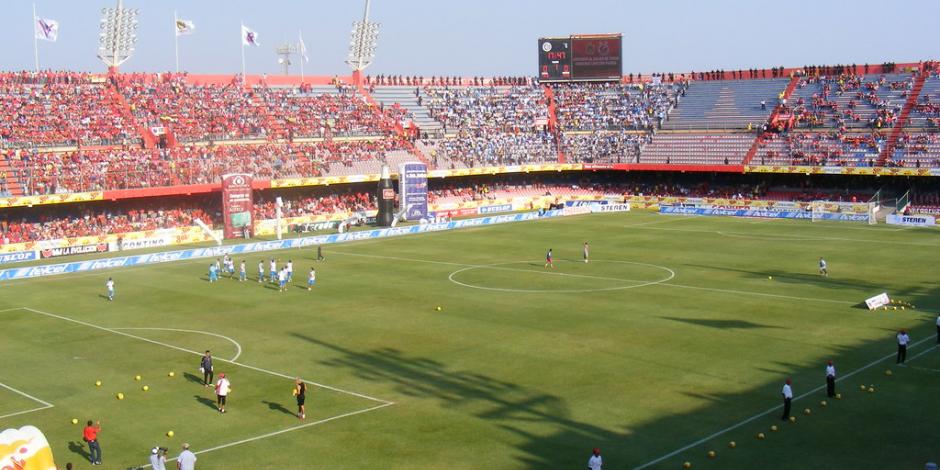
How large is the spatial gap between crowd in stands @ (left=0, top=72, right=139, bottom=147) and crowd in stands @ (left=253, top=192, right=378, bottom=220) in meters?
11.0

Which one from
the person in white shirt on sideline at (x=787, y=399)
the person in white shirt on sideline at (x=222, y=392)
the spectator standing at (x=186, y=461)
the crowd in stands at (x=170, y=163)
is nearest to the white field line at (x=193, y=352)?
the person in white shirt on sideline at (x=222, y=392)

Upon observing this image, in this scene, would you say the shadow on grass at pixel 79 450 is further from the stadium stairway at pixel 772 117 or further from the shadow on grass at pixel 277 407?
the stadium stairway at pixel 772 117

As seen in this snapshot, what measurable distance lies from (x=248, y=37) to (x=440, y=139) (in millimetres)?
19691

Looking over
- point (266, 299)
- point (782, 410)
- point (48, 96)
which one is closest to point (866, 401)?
point (782, 410)

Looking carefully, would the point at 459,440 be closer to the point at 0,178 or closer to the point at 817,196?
the point at 0,178

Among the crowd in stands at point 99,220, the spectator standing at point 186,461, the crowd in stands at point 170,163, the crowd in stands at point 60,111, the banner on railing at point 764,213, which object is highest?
the crowd in stands at point 60,111

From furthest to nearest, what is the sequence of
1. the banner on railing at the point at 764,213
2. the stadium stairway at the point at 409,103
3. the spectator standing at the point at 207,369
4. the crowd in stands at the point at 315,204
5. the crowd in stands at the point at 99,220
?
the stadium stairway at the point at 409,103 < the crowd in stands at the point at 315,204 < the banner on railing at the point at 764,213 < the crowd in stands at the point at 99,220 < the spectator standing at the point at 207,369

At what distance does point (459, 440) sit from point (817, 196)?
213 ft

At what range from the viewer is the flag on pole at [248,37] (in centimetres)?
8556

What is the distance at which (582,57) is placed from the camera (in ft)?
333

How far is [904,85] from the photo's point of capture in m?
84.0

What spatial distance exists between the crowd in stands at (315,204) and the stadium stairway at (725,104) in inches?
1293

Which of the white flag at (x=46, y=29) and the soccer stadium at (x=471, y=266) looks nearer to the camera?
the soccer stadium at (x=471, y=266)

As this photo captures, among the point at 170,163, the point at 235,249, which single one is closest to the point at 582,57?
the point at 170,163
